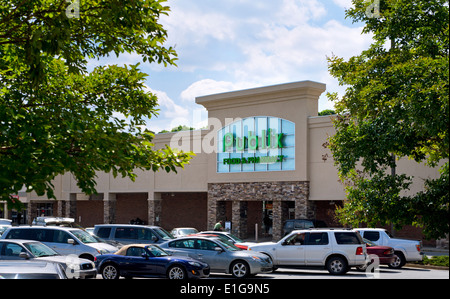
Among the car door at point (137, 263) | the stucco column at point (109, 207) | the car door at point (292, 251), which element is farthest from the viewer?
the stucco column at point (109, 207)

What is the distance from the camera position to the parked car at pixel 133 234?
24.0 metres

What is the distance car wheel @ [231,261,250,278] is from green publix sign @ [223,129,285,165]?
21.0 metres

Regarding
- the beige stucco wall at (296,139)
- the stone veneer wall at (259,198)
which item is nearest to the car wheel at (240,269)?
the beige stucco wall at (296,139)

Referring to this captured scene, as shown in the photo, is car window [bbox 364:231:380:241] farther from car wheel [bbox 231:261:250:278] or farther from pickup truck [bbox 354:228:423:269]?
car wheel [bbox 231:261:250:278]

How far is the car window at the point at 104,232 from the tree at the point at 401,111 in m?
14.8

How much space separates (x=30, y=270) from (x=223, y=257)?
11381 millimetres

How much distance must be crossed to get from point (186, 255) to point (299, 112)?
2106cm

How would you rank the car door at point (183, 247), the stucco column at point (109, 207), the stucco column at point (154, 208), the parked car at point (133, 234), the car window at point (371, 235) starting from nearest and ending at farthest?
the car door at point (183, 247) → the car window at point (371, 235) → the parked car at point (133, 234) → the stucco column at point (154, 208) → the stucco column at point (109, 207)

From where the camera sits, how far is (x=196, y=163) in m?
45.8

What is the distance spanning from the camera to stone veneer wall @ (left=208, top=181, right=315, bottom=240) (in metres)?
38.4

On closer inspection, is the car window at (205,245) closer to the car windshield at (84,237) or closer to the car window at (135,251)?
the car window at (135,251)

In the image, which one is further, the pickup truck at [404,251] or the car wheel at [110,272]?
the pickup truck at [404,251]
